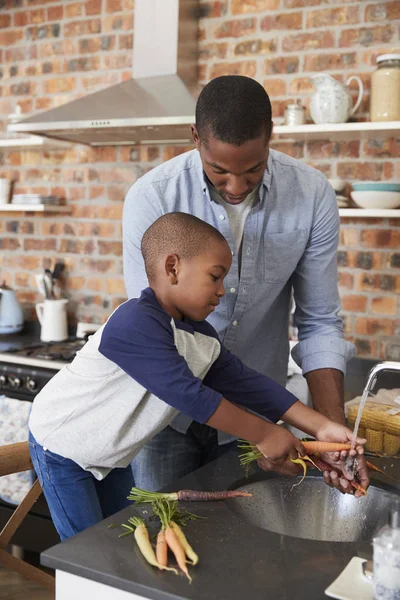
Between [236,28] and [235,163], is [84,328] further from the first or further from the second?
[235,163]

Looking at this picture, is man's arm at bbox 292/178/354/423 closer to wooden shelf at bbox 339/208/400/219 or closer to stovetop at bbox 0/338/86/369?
wooden shelf at bbox 339/208/400/219

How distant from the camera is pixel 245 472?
4.96 ft

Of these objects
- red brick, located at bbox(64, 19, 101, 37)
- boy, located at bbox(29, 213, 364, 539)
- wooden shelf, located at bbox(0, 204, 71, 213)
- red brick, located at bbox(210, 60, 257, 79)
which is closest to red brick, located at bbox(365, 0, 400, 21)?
red brick, located at bbox(210, 60, 257, 79)

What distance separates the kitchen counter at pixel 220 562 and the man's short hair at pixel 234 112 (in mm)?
741

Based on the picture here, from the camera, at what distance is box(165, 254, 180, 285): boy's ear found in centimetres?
142

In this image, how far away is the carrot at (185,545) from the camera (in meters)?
1.07

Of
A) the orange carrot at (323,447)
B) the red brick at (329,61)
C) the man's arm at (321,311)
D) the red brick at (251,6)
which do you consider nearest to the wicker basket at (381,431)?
the man's arm at (321,311)

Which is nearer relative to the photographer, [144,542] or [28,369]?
[144,542]

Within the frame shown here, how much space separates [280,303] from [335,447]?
1.79ft

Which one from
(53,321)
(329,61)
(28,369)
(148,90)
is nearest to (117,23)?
(148,90)

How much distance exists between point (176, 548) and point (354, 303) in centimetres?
216

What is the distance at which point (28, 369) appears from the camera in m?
3.06

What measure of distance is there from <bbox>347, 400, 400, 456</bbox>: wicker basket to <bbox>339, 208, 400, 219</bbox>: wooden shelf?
1151 mm

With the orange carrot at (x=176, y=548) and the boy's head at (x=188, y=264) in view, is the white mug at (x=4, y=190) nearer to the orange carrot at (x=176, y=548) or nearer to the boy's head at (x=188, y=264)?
the boy's head at (x=188, y=264)
